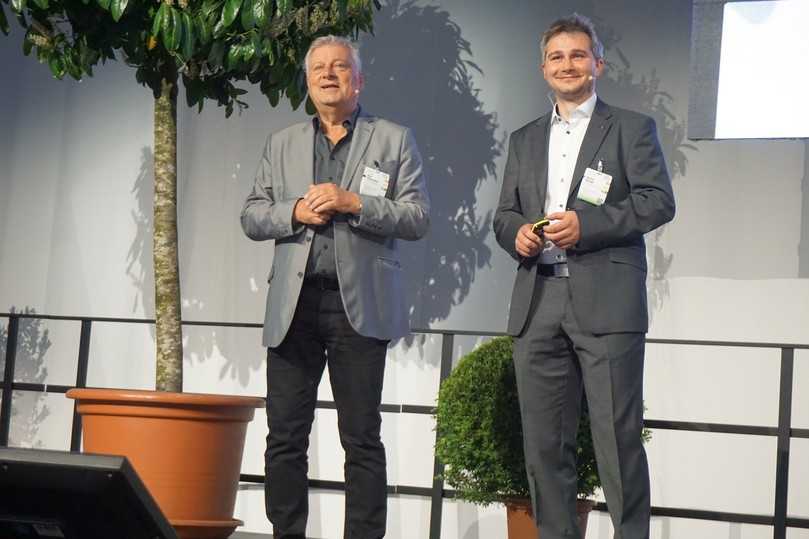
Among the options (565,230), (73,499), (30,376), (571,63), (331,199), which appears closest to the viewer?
(73,499)

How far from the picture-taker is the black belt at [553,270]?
267cm

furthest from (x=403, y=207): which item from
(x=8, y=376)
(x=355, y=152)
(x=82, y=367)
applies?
(x=8, y=376)

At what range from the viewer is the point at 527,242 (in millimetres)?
2611

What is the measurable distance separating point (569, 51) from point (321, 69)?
2.12 feet

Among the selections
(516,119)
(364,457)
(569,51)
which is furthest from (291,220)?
(516,119)

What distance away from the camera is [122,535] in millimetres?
1116

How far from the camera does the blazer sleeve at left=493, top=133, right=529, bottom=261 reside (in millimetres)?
2740

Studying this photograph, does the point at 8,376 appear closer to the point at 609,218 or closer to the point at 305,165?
the point at 305,165

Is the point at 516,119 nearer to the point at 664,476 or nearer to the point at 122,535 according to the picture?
the point at 664,476

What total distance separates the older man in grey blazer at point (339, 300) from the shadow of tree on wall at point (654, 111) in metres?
1.40

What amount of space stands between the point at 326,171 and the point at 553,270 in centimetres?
69

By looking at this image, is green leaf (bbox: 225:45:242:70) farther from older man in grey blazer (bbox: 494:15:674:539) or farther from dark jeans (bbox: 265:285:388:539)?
older man in grey blazer (bbox: 494:15:674:539)

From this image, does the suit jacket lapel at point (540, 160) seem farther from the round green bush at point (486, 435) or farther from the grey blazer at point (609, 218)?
the round green bush at point (486, 435)

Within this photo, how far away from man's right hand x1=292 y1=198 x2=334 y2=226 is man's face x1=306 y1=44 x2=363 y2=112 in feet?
0.93
